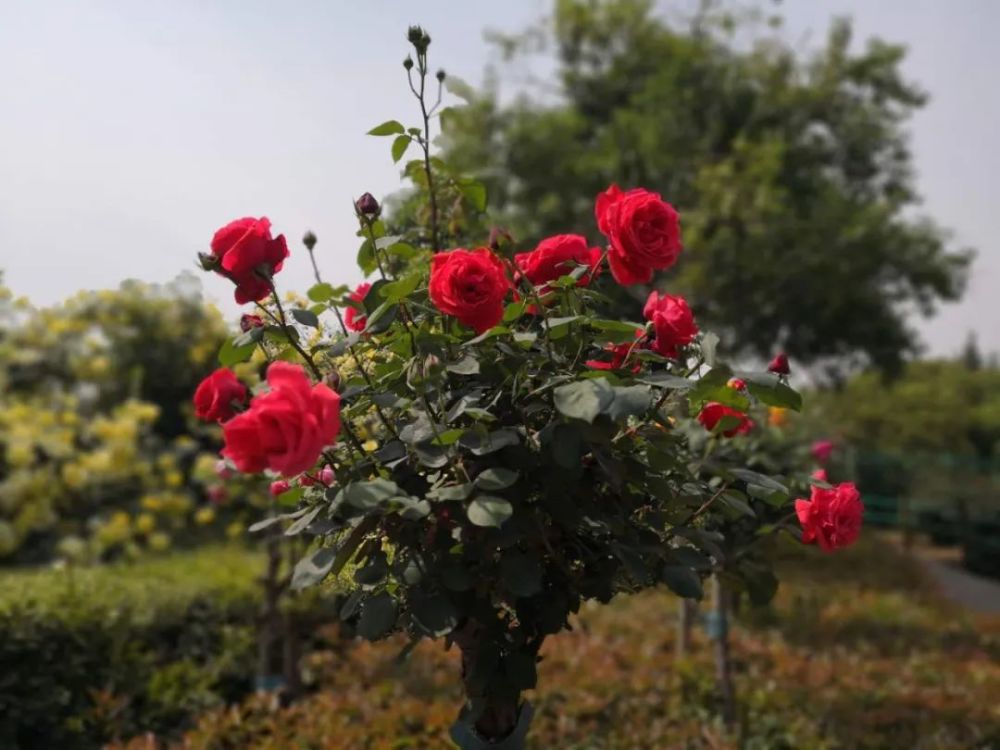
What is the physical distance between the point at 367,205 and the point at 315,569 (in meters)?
0.70

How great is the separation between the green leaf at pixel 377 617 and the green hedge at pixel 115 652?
2611mm

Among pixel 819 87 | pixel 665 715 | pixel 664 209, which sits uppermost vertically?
pixel 819 87

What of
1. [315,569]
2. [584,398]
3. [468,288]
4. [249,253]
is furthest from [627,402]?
[249,253]

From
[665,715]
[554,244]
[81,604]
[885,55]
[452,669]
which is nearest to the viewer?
[554,244]

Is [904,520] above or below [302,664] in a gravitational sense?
above

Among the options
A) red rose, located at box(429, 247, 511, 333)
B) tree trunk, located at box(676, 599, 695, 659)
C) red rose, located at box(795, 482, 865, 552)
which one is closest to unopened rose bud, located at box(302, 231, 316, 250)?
red rose, located at box(429, 247, 511, 333)

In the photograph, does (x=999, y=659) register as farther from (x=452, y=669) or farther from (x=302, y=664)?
(x=302, y=664)

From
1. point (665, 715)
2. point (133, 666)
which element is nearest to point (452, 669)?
point (665, 715)

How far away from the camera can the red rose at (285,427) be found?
136 cm

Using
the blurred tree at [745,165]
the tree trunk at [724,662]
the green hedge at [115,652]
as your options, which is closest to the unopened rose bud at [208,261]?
the green hedge at [115,652]

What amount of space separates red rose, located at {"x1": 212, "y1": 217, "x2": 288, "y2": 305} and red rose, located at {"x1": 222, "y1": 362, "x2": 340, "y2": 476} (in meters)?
0.38

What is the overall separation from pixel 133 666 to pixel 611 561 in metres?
3.25

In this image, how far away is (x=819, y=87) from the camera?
49.0 feet

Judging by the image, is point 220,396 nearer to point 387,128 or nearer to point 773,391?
point 387,128
